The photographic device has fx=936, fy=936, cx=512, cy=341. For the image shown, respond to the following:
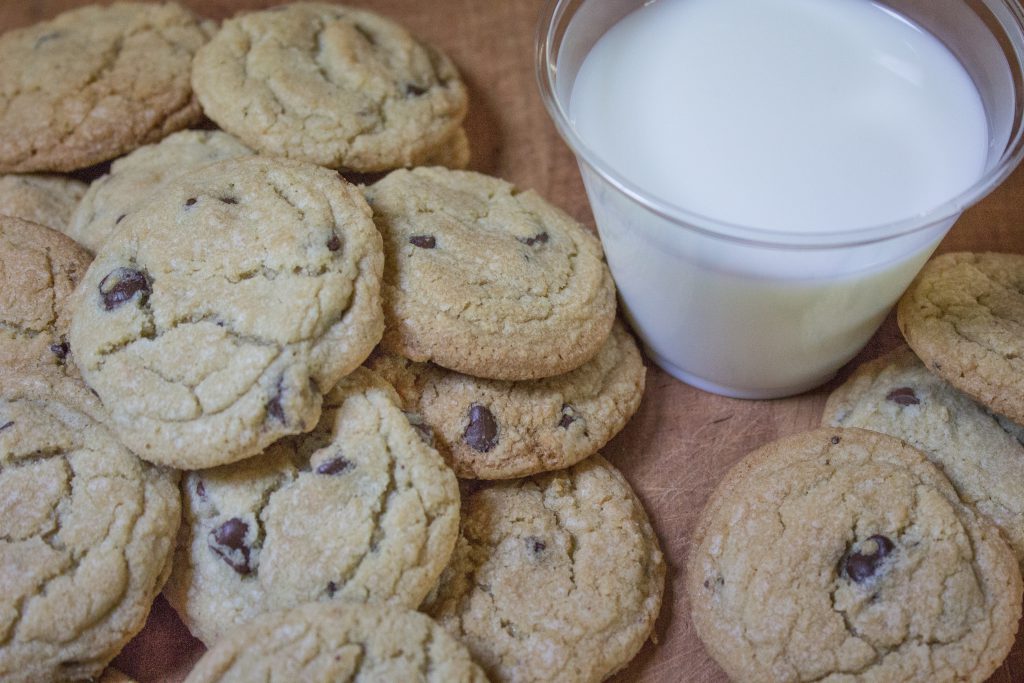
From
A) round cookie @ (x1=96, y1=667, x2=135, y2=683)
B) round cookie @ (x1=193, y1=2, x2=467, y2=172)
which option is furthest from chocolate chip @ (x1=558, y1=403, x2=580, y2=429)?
round cookie @ (x1=96, y1=667, x2=135, y2=683)

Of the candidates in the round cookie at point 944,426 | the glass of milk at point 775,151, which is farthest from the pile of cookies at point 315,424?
the round cookie at point 944,426

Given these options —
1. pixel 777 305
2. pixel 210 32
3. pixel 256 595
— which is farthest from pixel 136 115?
pixel 777 305

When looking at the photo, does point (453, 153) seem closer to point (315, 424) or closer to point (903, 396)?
point (315, 424)

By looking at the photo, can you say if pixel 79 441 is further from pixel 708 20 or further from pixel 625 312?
pixel 708 20

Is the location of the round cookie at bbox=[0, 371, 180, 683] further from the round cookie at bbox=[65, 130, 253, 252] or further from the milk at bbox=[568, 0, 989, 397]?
the milk at bbox=[568, 0, 989, 397]

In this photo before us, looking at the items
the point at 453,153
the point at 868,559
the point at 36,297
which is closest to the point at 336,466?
the point at 36,297

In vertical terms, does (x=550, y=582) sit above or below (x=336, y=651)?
below
